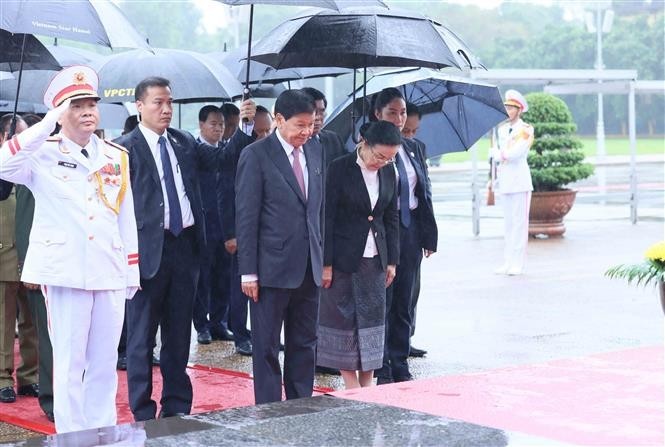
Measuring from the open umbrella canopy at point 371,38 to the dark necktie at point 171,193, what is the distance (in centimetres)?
102

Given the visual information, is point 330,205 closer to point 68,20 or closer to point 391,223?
point 391,223

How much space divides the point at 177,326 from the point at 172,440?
8.47 ft

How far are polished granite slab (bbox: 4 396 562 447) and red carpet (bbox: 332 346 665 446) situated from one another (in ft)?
2.07

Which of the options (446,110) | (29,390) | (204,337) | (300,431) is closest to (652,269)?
(300,431)

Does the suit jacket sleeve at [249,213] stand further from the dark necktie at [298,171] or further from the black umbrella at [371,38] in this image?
the black umbrella at [371,38]

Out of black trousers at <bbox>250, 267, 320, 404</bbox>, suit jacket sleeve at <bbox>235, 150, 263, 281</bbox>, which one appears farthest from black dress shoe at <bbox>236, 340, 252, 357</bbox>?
suit jacket sleeve at <bbox>235, 150, 263, 281</bbox>

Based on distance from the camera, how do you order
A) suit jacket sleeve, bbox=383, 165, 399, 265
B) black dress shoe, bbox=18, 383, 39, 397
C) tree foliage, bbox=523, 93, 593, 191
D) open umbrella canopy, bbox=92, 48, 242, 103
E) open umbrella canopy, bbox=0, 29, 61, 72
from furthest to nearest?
tree foliage, bbox=523, 93, 593, 191, open umbrella canopy, bbox=92, 48, 242, 103, open umbrella canopy, bbox=0, 29, 61, 72, black dress shoe, bbox=18, 383, 39, 397, suit jacket sleeve, bbox=383, 165, 399, 265

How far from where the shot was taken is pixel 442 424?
466 cm

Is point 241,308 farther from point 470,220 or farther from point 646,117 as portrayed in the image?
point 646,117

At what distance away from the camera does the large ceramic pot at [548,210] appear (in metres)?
17.4

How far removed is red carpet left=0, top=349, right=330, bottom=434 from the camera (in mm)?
6952

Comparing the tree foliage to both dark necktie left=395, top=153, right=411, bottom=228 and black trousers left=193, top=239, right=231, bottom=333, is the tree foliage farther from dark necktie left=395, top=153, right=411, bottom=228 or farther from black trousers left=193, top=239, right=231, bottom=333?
dark necktie left=395, top=153, right=411, bottom=228

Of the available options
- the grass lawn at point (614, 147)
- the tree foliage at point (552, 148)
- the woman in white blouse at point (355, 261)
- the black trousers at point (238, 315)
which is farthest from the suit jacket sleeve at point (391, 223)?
the grass lawn at point (614, 147)

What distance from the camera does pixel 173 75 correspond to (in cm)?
898
